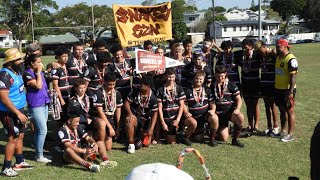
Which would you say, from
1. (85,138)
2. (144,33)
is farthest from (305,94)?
(85,138)

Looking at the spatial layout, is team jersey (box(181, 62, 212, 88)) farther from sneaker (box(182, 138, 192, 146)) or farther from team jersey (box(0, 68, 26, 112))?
team jersey (box(0, 68, 26, 112))

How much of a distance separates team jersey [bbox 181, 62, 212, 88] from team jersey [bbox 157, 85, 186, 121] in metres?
0.69

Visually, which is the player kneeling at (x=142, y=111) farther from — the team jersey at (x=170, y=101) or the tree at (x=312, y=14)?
the tree at (x=312, y=14)

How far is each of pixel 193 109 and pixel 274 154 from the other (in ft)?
5.66

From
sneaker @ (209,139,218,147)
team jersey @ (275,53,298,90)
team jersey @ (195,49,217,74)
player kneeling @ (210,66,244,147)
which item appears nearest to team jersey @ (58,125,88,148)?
sneaker @ (209,139,218,147)

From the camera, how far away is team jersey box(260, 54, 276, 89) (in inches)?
320

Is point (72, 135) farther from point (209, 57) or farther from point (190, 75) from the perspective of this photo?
point (209, 57)

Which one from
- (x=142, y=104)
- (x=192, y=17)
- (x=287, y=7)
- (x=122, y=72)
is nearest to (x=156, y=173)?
(x=142, y=104)

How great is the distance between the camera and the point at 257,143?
7.64m

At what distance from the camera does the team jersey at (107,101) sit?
23.9 ft

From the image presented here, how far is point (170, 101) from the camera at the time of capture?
7.70m

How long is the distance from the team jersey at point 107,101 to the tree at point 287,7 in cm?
9065

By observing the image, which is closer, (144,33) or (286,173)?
(286,173)

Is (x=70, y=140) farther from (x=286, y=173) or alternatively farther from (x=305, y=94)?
(x=305, y=94)
